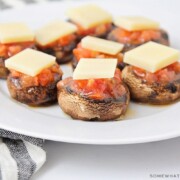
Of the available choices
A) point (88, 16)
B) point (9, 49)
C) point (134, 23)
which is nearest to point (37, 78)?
point (9, 49)

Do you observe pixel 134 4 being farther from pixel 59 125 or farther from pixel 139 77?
pixel 59 125

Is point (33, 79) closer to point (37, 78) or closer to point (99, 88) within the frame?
point (37, 78)

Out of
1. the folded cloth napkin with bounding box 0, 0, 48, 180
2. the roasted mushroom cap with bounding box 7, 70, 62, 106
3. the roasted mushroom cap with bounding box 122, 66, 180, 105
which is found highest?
the roasted mushroom cap with bounding box 122, 66, 180, 105

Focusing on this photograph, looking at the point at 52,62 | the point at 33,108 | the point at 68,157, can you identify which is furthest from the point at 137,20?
the point at 68,157

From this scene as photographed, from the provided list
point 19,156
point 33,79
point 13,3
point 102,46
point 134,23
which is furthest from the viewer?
point 13,3

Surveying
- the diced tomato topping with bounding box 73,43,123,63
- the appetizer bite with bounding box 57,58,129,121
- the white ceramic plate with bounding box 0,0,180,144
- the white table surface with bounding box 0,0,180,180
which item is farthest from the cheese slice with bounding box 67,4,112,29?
the white table surface with bounding box 0,0,180,180

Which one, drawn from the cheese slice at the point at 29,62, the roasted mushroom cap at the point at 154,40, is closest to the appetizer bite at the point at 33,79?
the cheese slice at the point at 29,62

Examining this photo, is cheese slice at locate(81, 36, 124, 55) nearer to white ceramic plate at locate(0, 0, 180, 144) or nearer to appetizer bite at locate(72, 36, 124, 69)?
appetizer bite at locate(72, 36, 124, 69)
